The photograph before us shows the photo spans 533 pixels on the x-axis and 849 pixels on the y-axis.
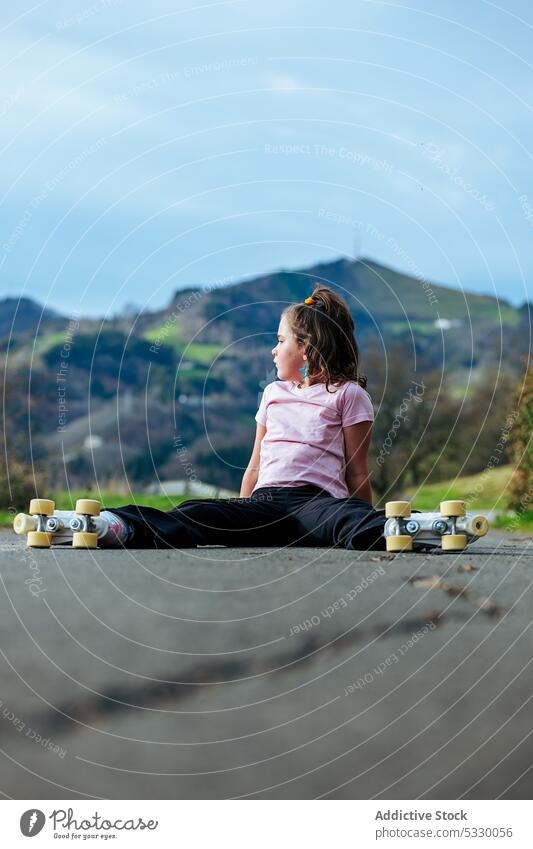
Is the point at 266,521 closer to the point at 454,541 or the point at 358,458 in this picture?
the point at 358,458

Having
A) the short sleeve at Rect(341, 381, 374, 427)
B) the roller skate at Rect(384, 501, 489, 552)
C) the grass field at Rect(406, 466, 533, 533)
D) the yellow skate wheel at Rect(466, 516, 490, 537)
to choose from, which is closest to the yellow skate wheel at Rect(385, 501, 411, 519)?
the roller skate at Rect(384, 501, 489, 552)

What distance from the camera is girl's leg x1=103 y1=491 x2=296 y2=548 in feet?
14.3

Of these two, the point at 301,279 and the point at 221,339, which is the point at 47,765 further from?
the point at 301,279

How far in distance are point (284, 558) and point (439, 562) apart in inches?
23.8

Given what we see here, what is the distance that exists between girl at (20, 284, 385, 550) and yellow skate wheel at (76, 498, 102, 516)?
2.9 inches

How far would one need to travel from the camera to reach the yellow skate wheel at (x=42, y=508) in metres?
4.12

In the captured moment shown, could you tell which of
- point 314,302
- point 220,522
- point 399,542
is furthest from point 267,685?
point 314,302

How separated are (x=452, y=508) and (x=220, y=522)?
3.63 feet

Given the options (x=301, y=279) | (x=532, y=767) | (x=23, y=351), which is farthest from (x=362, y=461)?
(x=301, y=279)

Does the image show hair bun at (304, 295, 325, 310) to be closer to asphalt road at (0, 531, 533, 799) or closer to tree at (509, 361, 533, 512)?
asphalt road at (0, 531, 533, 799)

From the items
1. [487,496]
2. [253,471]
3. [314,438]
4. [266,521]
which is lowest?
[487,496]

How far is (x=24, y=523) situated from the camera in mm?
4160

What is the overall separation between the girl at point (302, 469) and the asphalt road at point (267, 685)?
81 centimetres
